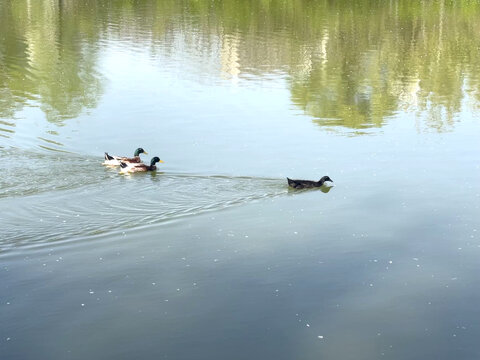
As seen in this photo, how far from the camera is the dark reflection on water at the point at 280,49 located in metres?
37.5

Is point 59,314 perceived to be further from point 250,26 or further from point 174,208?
point 250,26

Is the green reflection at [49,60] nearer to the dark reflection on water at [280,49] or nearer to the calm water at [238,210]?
the dark reflection on water at [280,49]

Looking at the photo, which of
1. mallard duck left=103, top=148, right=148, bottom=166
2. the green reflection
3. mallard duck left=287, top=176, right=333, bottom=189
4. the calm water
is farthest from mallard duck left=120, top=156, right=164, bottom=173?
the green reflection

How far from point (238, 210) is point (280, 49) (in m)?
30.7

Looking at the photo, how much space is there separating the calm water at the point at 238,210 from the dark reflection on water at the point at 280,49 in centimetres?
26

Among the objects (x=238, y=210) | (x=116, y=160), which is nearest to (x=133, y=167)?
(x=116, y=160)

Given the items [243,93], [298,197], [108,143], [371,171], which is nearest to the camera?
[298,197]

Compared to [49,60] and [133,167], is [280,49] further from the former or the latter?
[133,167]

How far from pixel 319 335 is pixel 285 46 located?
1532 inches

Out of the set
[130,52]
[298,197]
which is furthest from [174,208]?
[130,52]

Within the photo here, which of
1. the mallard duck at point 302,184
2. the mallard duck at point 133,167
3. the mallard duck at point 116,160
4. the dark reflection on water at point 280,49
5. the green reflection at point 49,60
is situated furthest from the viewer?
the dark reflection on water at point 280,49

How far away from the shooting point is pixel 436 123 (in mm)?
33844

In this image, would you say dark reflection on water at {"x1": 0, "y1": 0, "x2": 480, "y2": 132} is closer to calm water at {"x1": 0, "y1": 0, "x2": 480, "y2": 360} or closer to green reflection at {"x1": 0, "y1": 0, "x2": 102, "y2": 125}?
green reflection at {"x1": 0, "y1": 0, "x2": 102, "y2": 125}

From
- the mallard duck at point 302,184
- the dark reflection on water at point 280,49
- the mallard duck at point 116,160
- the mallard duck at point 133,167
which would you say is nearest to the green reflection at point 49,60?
the dark reflection on water at point 280,49
